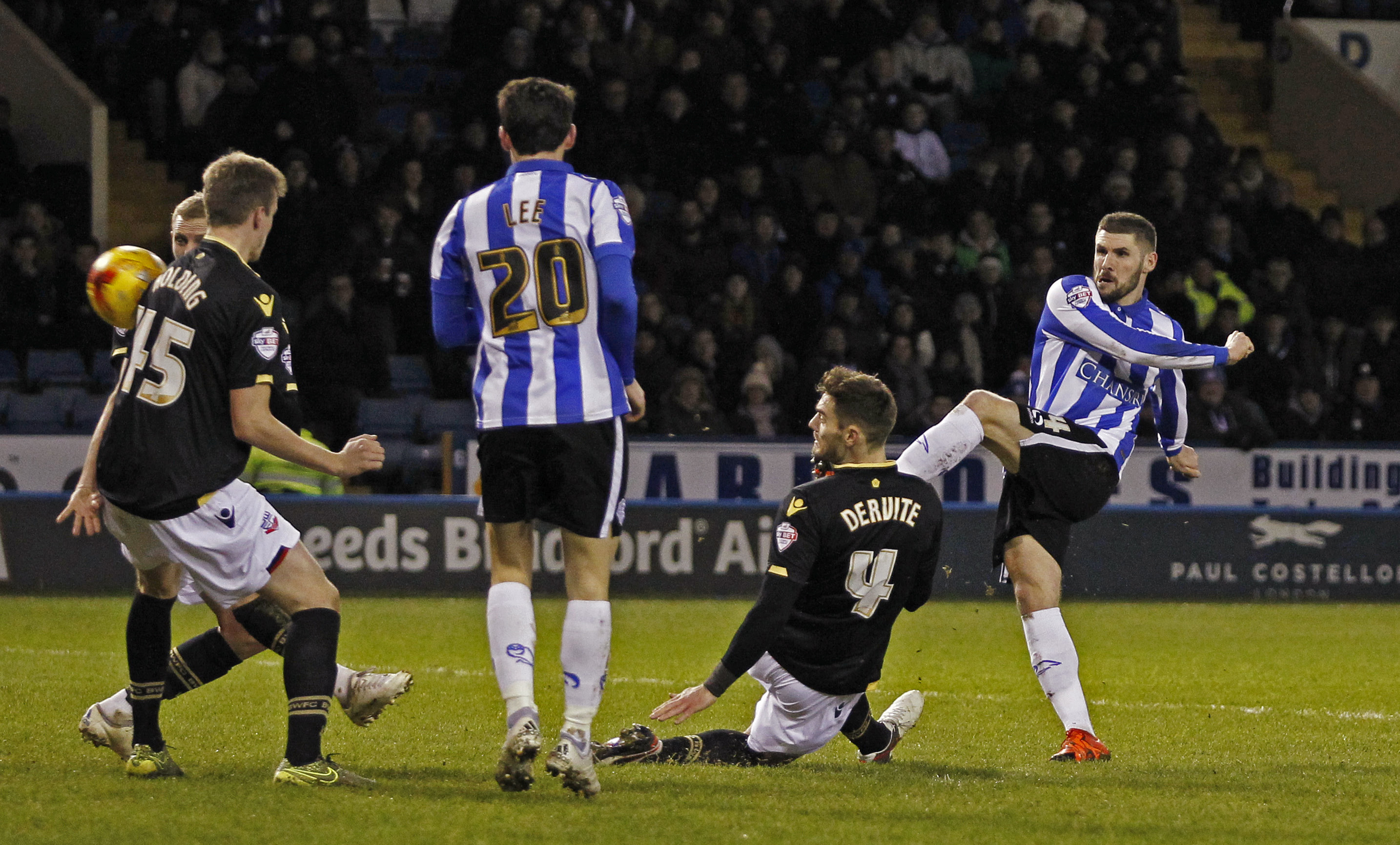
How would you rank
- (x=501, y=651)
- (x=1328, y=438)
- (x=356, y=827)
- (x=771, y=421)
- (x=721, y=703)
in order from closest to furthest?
(x=356, y=827), (x=501, y=651), (x=721, y=703), (x=771, y=421), (x=1328, y=438)

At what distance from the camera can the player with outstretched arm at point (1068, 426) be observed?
21.4 ft

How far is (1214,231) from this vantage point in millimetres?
18109

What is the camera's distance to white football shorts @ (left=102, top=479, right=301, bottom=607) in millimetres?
5219

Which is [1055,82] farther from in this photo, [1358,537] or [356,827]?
[356,827]

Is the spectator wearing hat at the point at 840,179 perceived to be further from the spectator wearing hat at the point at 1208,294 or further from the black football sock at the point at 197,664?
the black football sock at the point at 197,664

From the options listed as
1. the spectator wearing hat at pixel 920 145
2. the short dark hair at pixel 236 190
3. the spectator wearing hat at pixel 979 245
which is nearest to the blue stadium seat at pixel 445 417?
the spectator wearing hat at pixel 979 245

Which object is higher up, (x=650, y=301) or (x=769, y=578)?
(x=650, y=301)

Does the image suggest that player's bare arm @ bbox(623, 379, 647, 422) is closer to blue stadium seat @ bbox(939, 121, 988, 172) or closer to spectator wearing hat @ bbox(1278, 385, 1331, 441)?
spectator wearing hat @ bbox(1278, 385, 1331, 441)

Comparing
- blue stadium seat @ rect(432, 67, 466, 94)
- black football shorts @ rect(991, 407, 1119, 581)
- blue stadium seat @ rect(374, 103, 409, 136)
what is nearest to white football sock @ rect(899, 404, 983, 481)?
black football shorts @ rect(991, 407, 1119, 581)

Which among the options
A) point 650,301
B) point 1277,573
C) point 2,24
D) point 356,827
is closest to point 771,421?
point 650,301

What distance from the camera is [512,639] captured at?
5172 mm

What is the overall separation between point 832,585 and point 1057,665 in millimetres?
1244

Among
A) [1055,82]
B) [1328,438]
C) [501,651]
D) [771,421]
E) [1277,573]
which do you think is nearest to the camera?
[501,651]

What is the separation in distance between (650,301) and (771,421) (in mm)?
1551
